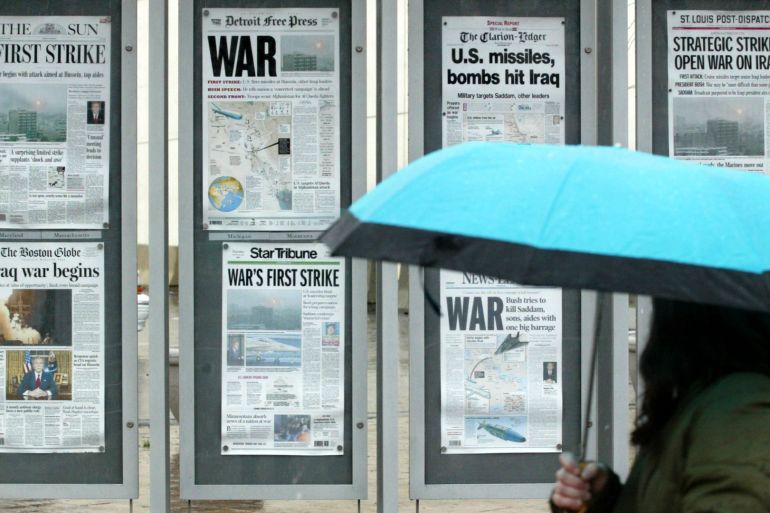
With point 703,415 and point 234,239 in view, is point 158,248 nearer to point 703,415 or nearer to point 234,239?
point 234,239

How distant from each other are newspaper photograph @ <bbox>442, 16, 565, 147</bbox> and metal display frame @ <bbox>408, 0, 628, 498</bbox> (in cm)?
11

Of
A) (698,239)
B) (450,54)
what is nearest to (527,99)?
(450,54)

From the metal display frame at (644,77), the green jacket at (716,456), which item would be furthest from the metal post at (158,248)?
the green jacket at (716,456)

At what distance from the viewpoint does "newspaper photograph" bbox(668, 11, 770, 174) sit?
5508mm

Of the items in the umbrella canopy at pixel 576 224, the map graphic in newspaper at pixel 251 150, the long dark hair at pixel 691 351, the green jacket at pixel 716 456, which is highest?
the map graphic in newspaper at pixel 251 150

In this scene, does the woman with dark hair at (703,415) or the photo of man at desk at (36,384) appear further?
the photo of man at desk at (36,384)

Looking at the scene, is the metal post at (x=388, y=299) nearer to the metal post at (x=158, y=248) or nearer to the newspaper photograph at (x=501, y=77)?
the newspaper photograph at (x=501, y=77)

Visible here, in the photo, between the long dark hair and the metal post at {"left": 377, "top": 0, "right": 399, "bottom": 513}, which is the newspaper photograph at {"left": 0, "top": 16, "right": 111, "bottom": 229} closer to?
the metal post at {"left": 377, "top": 0, "right": 399, "bottom": 513}

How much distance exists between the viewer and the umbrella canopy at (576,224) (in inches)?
82.1

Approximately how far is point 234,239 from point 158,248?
13.6 inches

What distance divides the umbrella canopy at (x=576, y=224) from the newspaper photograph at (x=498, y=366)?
10.4 ft

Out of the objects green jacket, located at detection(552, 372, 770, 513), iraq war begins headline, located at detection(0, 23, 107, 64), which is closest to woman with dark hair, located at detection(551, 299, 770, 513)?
green jacket, located at detection(552, 372, 770, 513)

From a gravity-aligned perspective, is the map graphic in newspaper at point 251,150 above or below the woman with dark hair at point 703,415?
above

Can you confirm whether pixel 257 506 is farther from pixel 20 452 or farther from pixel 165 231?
pixel 165 231
